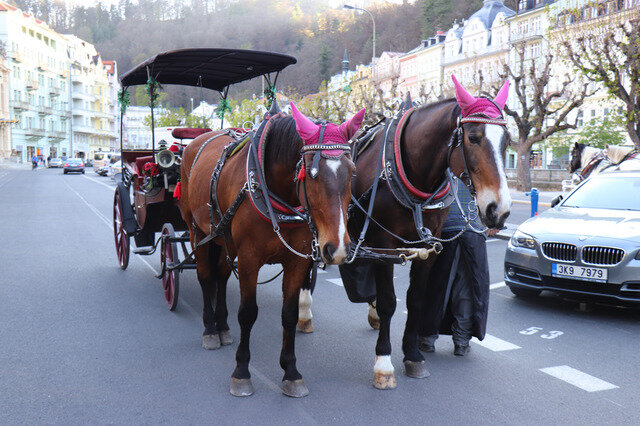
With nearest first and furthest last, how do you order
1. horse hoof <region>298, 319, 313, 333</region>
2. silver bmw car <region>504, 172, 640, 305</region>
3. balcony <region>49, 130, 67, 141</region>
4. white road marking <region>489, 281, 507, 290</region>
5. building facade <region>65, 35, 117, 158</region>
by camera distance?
horse hoof <region>298, 319, 313, 333</region> → silver bmw car <region>504, 172, 640, 305</region> → white road marking <region>489, 281, 507, 290</region> → balcony <region>49, 130, 67, 141</region> → building facade <region>65, 35, 117, 158</region>

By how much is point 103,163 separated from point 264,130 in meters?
57.4

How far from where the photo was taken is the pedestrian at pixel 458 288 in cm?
510

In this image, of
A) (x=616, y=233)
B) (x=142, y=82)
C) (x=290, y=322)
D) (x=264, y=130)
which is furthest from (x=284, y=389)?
(x=142, y=82)

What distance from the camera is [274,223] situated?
4.04 metres

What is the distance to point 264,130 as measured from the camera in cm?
429

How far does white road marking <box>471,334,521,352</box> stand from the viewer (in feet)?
17.7

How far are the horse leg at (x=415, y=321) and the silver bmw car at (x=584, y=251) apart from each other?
2.44 meters

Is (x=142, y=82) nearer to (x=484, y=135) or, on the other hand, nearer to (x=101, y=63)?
(x=484, y=135)

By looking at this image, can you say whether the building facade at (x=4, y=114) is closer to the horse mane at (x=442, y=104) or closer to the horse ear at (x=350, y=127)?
the horse mane at (x=442, y=104)

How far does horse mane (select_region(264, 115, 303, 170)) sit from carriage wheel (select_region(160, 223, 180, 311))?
2.60 meters

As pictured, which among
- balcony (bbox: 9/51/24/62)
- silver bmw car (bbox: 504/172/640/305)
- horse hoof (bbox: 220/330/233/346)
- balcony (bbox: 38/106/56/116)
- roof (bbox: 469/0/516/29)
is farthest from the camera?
balcony (bbox: 38/106/56/116)

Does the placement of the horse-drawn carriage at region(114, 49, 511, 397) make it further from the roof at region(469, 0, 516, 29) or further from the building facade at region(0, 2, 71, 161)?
the building facade at region(0, 2, 71, 161)

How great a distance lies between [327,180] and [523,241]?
13.5 feet

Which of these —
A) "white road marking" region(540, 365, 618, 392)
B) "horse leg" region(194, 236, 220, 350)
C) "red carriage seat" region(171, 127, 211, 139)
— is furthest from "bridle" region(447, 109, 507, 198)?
"red carriage seat" region(171, 127, 211, 139)
